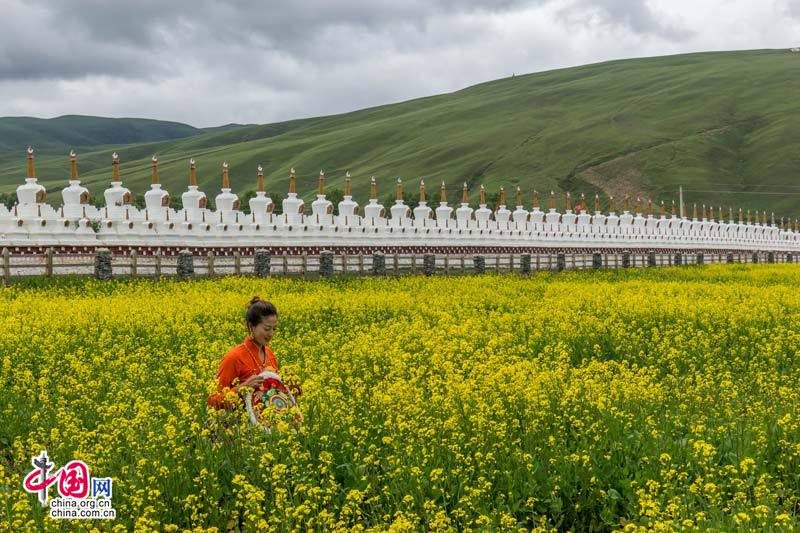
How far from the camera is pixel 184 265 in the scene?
32.7 metres

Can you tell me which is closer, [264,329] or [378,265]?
[264,329]

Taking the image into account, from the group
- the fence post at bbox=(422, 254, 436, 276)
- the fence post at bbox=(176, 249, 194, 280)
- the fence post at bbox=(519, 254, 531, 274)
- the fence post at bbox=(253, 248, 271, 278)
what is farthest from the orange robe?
the fence post at bbox=(519, 254, 531, 274)

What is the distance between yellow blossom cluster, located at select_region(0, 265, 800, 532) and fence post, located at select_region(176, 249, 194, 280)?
15.8 metres

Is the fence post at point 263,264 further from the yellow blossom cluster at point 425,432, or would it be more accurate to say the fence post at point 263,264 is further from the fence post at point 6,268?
the yellow blossom cluster at point 425,432

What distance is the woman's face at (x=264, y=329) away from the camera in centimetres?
896

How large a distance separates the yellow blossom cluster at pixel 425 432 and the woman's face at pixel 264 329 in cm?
64

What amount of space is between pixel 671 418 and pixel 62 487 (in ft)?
19.2

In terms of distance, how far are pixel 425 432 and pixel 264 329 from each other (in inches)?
74.5

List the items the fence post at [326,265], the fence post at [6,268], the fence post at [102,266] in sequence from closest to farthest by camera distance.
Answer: the fence post at [6,268] → the fence post at [102,266] → the fence post at [326,265]

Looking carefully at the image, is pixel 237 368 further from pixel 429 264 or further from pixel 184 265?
pixel 429 264

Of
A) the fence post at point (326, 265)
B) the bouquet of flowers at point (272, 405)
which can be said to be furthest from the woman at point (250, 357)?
the fence post at point (326, 265)

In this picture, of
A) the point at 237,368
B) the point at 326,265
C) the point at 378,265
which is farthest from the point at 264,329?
the point at 378,265

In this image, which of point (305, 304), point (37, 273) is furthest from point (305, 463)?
point (37, 273)

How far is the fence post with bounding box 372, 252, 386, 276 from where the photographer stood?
3944 centimetres
